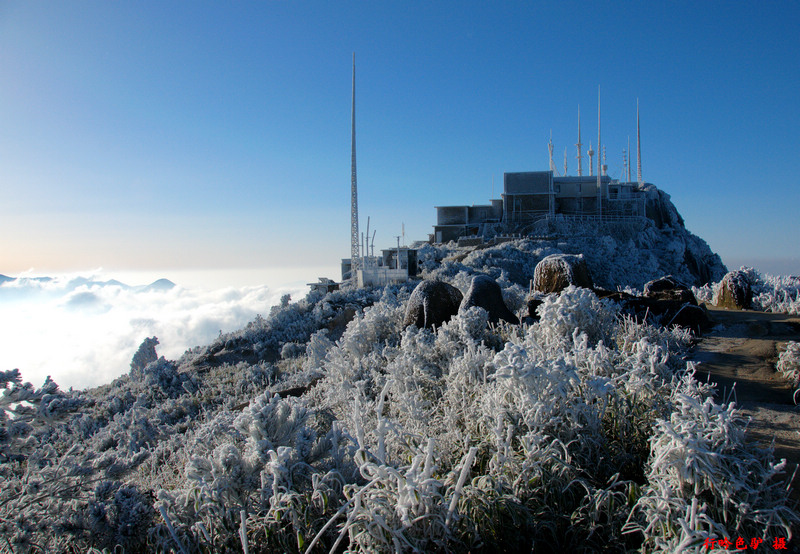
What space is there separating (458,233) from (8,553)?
46166mm

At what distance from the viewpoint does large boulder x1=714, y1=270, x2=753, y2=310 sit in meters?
11.2

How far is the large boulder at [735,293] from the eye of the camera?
11203 millimetres

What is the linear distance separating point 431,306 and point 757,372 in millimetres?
5402

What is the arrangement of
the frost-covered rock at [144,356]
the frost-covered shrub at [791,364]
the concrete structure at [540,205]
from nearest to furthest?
the frost-covered shrub at [791,364] < the frost-covered rock at [144,356] < the concrete structure at [540,205]

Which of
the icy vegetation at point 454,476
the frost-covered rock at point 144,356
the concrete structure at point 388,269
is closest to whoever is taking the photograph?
the icy vegetation at point 454,476

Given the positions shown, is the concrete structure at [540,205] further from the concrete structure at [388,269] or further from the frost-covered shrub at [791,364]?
the frost-covered shrub at [791,364]

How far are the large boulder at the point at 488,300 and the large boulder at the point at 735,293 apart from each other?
6.65m

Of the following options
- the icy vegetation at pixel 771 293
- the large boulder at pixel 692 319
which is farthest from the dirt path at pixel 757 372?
the icy vegetation at pixel 771 293

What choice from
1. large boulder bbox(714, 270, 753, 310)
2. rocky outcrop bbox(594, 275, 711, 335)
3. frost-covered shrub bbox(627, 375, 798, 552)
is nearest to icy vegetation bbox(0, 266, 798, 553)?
frost-covered shrub bbox(627, 375, 798, 552)

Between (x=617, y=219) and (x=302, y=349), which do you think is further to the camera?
(x=617, y=219)

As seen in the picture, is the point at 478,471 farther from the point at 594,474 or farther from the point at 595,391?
the point at 595,391

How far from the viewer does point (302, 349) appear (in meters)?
13.8

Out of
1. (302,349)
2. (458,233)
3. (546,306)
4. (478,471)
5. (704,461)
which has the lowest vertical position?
(302,349)

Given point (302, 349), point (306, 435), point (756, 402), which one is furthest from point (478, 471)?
point (302, 349)
